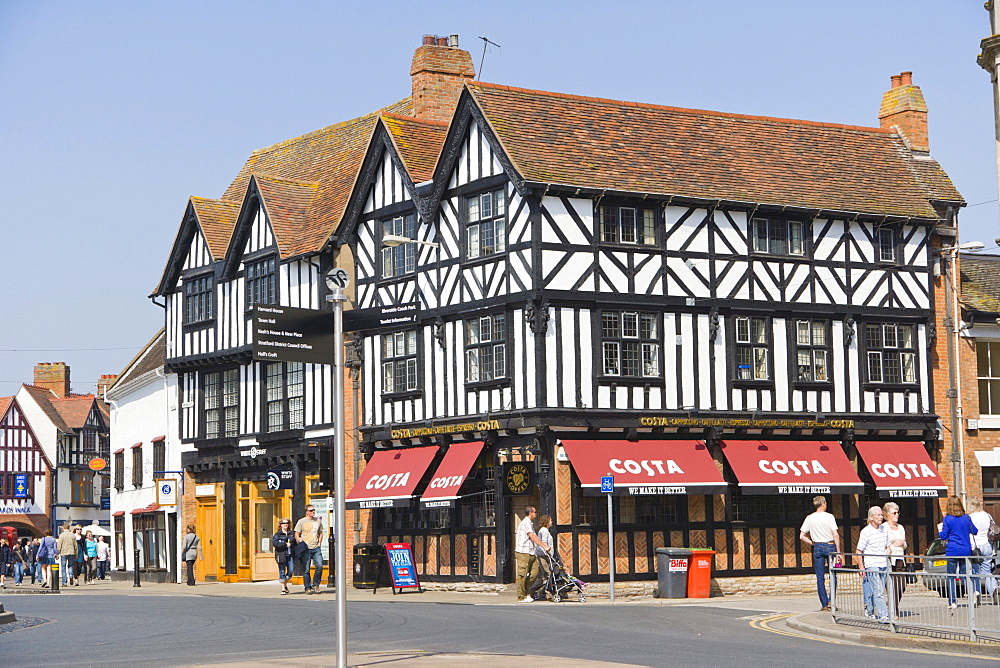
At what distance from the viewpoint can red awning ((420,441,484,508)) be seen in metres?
30.8

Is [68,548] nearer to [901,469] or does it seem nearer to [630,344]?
[630,344]

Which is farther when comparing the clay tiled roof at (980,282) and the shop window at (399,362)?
the clay tiled roof at (980,282)

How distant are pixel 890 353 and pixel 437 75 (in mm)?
13121

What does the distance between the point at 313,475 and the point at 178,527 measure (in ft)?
28.6

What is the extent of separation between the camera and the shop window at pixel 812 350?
3328cm

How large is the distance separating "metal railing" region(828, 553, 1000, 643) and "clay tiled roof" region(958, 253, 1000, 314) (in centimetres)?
1588

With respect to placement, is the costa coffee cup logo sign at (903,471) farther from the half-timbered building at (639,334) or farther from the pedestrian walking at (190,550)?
the pedestrian walking at (190,550)

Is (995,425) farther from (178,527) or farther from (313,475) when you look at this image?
(178,527)

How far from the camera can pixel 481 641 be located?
18391mm

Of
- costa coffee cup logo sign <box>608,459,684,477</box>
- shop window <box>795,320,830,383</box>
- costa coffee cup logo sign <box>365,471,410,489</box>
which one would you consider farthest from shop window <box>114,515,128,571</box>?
shop window <box>795,320,830,383</box>

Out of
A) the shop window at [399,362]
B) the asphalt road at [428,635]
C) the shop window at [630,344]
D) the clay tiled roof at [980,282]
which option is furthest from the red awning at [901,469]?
the shop window at [399,362]

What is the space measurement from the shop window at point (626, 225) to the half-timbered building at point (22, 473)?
52799 millimetres

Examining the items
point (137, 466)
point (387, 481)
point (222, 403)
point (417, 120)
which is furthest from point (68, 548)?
point (417, 120)

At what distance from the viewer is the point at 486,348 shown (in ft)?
104
